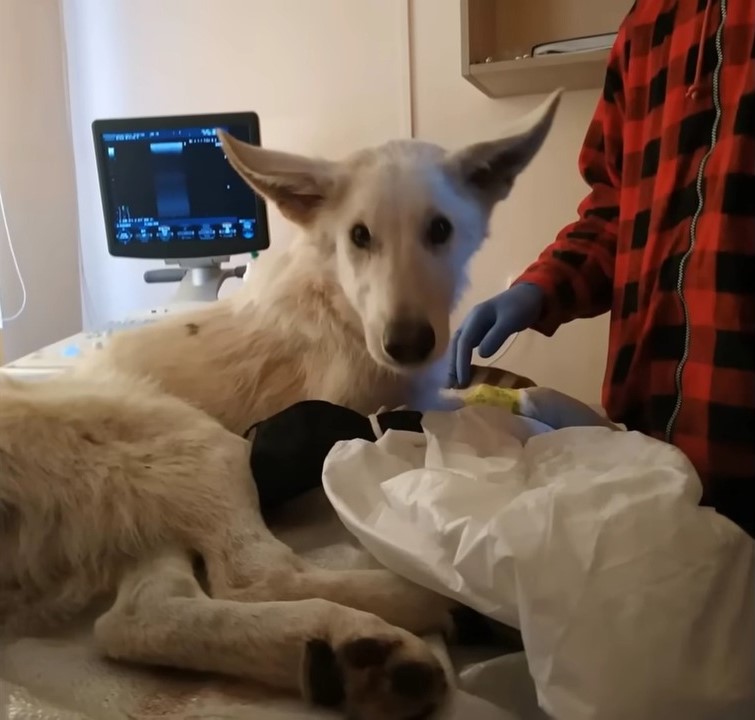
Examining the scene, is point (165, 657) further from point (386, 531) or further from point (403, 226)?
point (403, 226)

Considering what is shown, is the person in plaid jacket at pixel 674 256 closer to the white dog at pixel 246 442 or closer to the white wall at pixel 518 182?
the white dog at pixel 246 442

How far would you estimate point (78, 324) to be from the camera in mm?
2971

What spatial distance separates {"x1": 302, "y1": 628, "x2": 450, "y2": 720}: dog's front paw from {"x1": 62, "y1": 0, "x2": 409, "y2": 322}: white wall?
222 centimetres

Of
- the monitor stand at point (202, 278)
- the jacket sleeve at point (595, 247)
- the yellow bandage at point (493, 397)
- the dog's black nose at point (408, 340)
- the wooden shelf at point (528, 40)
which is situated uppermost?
the wooden shelf at point (528, 40)

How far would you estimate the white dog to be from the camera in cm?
68

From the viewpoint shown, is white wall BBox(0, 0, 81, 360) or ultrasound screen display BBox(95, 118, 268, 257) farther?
white wall BBox(0, 0, 81, 360)

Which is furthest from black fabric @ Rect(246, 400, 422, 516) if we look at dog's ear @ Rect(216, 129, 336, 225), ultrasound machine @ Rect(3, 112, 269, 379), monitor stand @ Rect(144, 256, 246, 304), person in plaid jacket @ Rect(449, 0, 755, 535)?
monitor stand @ Rect(144, 256, 246, 304)

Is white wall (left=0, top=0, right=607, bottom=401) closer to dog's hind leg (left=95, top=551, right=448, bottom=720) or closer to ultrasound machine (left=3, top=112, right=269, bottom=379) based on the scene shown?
ultrasound machine (left=3, top=112, right=269, bottom=379)

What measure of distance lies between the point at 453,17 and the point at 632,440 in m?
2.06

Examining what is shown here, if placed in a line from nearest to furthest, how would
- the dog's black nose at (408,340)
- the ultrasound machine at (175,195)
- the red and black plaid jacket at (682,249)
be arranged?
the red and black plaid jacket at (682,249), the dog's black nose at (408,340), the ultrasound machine at (175,195)

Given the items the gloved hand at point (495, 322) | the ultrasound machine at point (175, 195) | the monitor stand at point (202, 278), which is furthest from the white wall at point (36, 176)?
the gloved hand at point (495, 322)

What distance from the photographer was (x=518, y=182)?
8.35ft

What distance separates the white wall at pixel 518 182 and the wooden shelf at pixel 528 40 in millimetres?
103

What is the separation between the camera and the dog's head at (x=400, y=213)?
3.49ft
